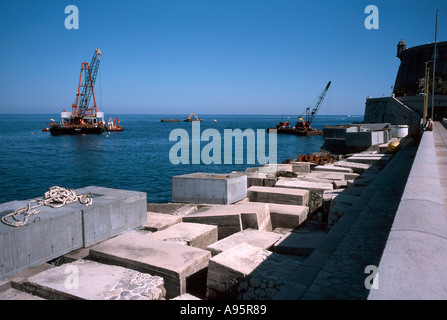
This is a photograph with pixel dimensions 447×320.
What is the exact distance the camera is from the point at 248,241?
4473mm

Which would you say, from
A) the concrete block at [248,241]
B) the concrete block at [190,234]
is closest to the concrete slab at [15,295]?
the concrete block at [190,234]

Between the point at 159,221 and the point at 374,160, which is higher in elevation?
the point at 374,160

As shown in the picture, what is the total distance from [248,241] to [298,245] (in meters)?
0.67

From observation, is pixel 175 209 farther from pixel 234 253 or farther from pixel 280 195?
pixel 234 253

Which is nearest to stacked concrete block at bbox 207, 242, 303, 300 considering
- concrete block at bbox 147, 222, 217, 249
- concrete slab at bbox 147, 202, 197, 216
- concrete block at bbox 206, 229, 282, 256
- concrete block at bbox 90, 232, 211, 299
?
concrete block at bbox 90, 232, 211, 299

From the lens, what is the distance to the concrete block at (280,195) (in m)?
6.83

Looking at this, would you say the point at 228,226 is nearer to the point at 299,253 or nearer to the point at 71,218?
the point at 299,253

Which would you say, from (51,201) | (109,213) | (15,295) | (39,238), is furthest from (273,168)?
(15,295)

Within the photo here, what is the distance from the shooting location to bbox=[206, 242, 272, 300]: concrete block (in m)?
3.39

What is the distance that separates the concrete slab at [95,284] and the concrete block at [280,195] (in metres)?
4.01

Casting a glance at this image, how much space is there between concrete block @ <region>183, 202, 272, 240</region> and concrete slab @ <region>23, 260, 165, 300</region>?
7.25 feet

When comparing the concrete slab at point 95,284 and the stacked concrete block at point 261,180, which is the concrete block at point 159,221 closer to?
the concrete slab at point 95,284

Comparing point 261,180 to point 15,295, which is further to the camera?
point 261,180
